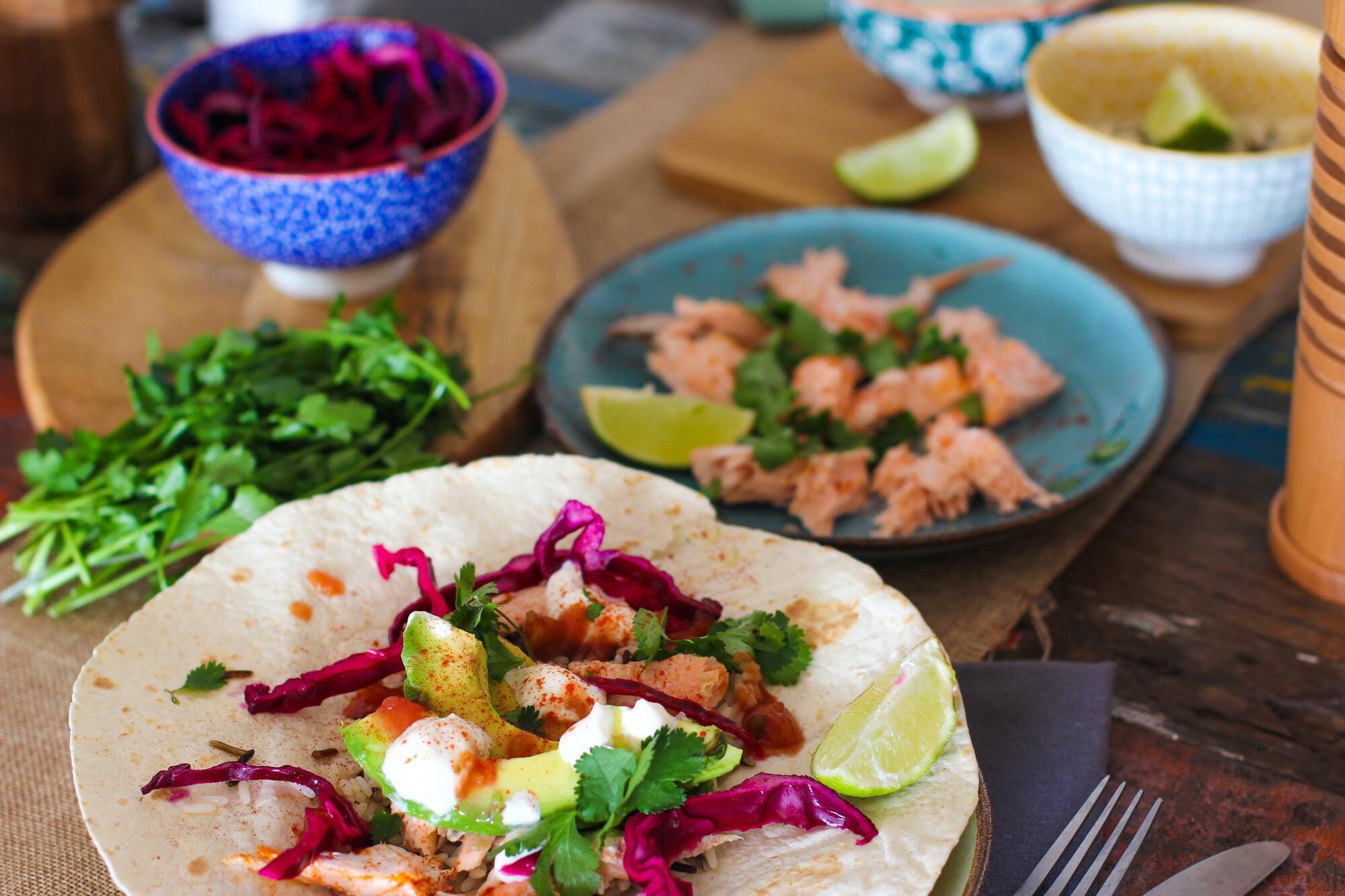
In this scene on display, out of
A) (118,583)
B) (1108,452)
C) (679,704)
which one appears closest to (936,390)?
(1108,452)

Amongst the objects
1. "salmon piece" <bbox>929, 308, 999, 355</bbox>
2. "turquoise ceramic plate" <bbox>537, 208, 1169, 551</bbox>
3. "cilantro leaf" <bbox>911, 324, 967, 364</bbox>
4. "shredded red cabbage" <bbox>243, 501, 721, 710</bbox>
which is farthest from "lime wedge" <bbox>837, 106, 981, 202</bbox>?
"shredded red cabbage" <bbox>243, 501, 721, 710</bbox>

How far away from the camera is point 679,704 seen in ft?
4.09

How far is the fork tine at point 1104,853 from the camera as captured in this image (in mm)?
1325

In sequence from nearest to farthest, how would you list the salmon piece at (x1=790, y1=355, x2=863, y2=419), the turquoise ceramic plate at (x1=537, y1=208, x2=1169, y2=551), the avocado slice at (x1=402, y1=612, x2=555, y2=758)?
the avocado slice at (x1=402, y1=612, x2=555, y2=758) < the turquoise ceramic plate at (x1=537, y1=208, x2=1169, y2=551) < the salmon piece at (x1=790, y1=355, x2=863, y2=419)

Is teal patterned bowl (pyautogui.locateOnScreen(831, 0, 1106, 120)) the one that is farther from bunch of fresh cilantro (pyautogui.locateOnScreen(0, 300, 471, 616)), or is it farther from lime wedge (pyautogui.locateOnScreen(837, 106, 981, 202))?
bunch of fresh cilantro (pyautogui.locateOnScreen(0, 300, 471, 616))

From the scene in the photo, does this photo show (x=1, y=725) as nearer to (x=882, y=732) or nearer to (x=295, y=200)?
(x=295, y=200)

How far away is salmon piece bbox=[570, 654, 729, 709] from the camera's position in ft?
4.24

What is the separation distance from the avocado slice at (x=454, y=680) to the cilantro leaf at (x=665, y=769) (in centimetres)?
11

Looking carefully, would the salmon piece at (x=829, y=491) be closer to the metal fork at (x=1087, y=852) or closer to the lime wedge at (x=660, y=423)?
the lime wedge at (x=660, y=423)

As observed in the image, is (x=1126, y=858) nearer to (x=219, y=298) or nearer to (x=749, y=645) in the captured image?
(x=749, y=645)

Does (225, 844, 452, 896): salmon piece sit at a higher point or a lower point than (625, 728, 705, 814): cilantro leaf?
lower

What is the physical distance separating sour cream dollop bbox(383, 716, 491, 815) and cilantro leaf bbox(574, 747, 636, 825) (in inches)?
4.1

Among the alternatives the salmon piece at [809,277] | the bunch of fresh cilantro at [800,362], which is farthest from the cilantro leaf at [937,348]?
the salmon piece at [809,277]

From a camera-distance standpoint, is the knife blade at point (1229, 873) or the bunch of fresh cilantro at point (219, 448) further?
the bunch of fresh cilantro at point (219, 448)
